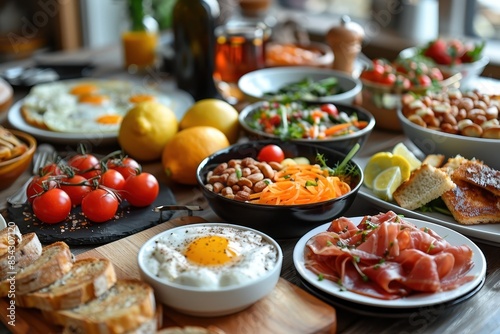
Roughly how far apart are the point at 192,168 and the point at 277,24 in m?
2.06

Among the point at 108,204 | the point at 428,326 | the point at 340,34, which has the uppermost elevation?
the point at 340,34

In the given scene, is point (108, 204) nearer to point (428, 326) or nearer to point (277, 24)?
point (428, 326)

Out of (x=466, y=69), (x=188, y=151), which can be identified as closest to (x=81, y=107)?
(x=188, y=151)

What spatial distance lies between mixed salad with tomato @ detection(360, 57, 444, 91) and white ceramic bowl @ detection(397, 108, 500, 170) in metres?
0.44

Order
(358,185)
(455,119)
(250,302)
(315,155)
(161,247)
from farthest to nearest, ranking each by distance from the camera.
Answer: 1. (455,119)
2. (315,155)
3. (358,185)
4. (161,247)
5. (250,302)

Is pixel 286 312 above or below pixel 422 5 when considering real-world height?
below

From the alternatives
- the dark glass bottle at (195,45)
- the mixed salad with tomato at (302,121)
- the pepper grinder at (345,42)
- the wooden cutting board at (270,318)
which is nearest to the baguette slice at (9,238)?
the wooden cutting board at (270,318)

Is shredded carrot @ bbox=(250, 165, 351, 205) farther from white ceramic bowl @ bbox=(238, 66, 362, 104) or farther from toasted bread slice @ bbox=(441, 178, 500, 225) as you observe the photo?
white ceramic bowl @ bbox=(238, 66, 362, 104)

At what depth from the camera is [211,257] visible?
160 cm

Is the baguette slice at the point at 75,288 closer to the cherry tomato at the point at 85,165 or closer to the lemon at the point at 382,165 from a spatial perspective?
the cherry tomato at the point at 85,165

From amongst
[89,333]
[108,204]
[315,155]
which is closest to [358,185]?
[315,155]

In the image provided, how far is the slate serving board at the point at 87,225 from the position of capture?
1944mm

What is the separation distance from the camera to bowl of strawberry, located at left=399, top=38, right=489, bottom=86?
10.2 ft

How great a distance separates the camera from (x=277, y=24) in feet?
13.5
